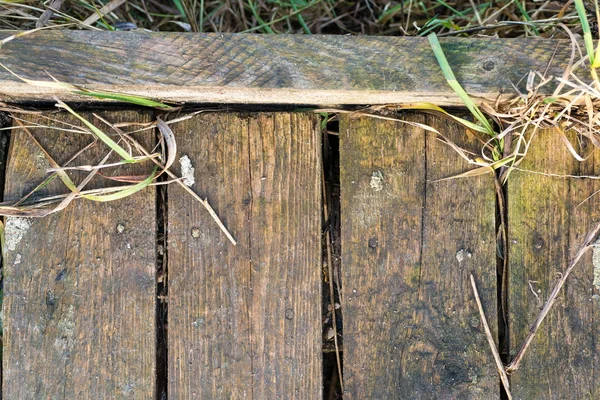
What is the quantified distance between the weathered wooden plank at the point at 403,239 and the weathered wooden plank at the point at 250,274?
104mm

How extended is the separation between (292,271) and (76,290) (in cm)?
59

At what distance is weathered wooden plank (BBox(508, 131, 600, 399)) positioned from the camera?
1538 mm

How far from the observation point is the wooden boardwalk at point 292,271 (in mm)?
1537

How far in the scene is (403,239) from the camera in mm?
1555

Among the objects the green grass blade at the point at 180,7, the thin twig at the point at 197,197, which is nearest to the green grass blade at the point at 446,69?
the thin twig at the point at 197,197

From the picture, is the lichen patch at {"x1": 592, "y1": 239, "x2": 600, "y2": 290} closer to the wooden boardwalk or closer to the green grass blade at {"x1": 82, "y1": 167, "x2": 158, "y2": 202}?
the wooden boardwalk

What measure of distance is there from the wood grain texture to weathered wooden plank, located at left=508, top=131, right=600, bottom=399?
0.98 ft

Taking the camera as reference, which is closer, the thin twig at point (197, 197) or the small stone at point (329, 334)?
the thin twig at point (197, 197)

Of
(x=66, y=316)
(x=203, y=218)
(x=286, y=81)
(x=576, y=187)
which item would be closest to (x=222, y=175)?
(x=203, y=218)

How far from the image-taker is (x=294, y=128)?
1.55m

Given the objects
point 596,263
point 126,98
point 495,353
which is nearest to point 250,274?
point 126,98

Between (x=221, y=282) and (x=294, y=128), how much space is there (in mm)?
468

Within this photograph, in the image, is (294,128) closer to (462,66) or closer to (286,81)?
(286,81)

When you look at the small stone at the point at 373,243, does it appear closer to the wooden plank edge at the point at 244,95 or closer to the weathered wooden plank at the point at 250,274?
the weathered wooden plank at the point at 250,274
